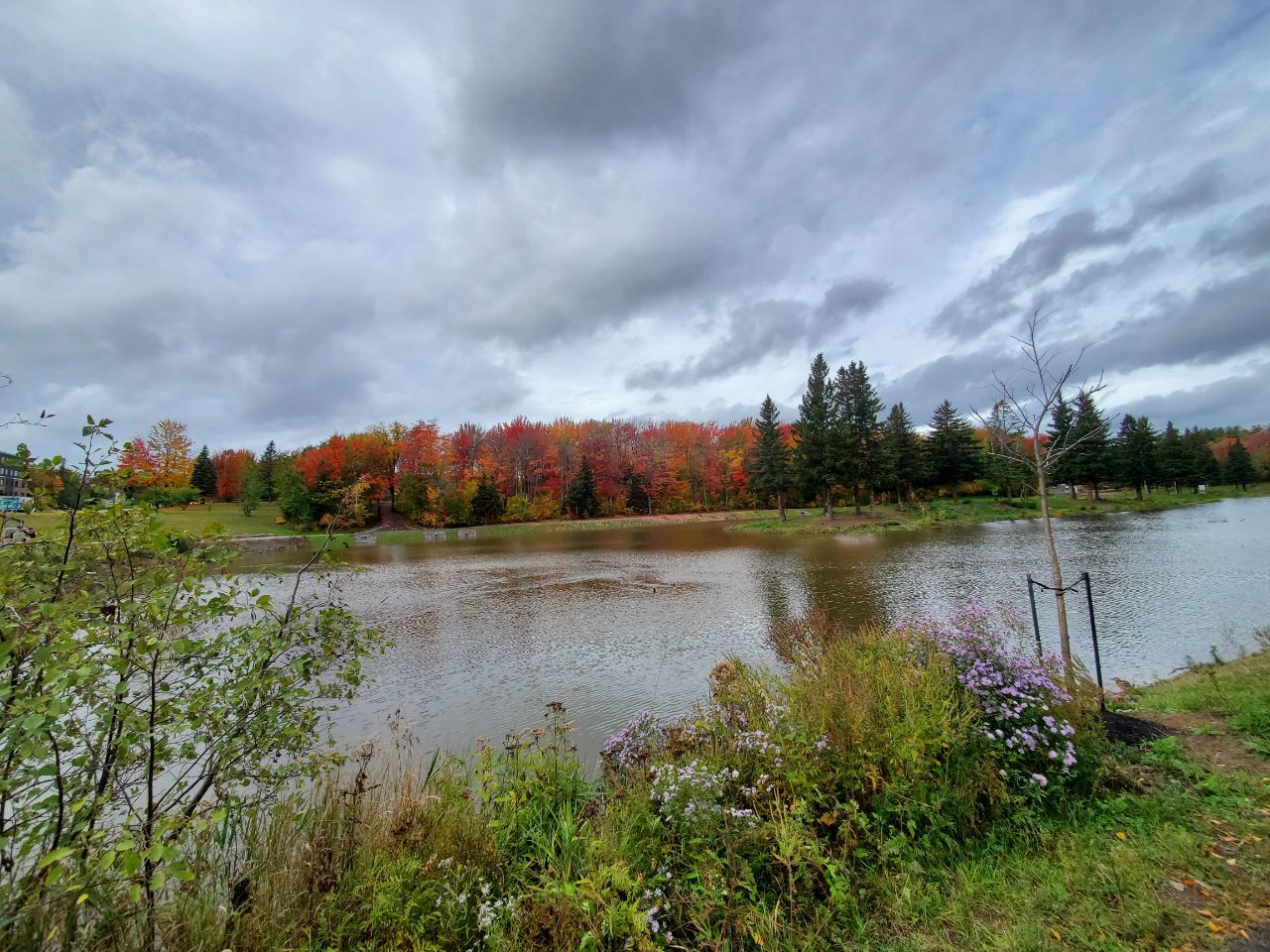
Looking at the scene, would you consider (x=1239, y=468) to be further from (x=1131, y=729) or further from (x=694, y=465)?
(x=1131, y=729)

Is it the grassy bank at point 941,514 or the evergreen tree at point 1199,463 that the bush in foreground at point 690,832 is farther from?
the evergreen tree at point 1199,463

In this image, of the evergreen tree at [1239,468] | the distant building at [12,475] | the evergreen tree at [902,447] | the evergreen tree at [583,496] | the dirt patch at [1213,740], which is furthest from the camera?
the evergreen tree at [1239,468]

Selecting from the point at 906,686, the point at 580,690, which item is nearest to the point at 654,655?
the point at 580,690

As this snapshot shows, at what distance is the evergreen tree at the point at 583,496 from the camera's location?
64.6 meters

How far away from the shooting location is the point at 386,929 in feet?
9.89

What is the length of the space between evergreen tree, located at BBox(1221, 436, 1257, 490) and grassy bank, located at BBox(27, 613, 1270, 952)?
97.4m

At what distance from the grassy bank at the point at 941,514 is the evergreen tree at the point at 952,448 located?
141 inches

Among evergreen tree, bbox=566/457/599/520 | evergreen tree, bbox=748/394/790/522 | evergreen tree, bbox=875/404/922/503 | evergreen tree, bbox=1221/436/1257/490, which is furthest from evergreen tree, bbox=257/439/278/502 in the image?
evergreen tree, bbox=1221/436/1257/490

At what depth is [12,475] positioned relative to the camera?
2908 millimetres

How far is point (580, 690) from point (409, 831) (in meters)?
5.72

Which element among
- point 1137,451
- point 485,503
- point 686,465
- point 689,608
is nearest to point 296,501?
point 485,503

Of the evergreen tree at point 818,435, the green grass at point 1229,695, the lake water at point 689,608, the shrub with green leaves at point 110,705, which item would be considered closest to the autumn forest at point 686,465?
the evergreen tree at point 818,435

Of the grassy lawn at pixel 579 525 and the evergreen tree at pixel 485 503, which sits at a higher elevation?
the evergreen tree at pixel 485 503

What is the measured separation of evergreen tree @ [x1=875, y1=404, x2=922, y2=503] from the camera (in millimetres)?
49000
